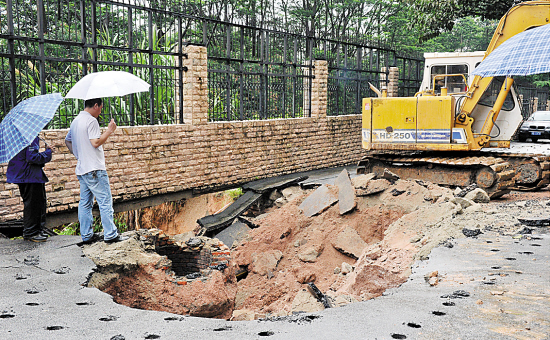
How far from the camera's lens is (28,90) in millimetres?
7961

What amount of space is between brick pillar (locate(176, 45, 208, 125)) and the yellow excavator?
4040 mm

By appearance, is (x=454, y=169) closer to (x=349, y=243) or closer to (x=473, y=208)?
(x=473, y=208)

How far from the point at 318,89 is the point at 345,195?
579cm

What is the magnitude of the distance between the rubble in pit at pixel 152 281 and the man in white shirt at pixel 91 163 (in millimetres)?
373

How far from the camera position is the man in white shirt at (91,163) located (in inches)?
230

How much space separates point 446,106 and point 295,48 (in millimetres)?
4728

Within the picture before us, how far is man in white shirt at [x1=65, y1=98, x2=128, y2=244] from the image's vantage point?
584 cm

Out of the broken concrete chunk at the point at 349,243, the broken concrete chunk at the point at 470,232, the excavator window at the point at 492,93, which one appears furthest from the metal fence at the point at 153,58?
the broken concrete chunk at the point at 470,232

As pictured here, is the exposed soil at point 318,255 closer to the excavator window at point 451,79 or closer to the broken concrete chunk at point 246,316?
the broken concrete chunk at point 246,316

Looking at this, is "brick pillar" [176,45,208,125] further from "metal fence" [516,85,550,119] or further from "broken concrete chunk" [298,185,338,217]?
"metal fence" [516,85,550,119]

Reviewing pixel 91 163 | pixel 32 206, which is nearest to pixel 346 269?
pixel 91 163

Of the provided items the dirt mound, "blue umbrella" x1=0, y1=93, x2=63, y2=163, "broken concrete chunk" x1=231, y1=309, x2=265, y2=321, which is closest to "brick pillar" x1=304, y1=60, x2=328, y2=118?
the dirt mound

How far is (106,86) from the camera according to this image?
19.0 ft

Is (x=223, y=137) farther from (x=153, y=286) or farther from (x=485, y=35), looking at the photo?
(x=485, y=35)
